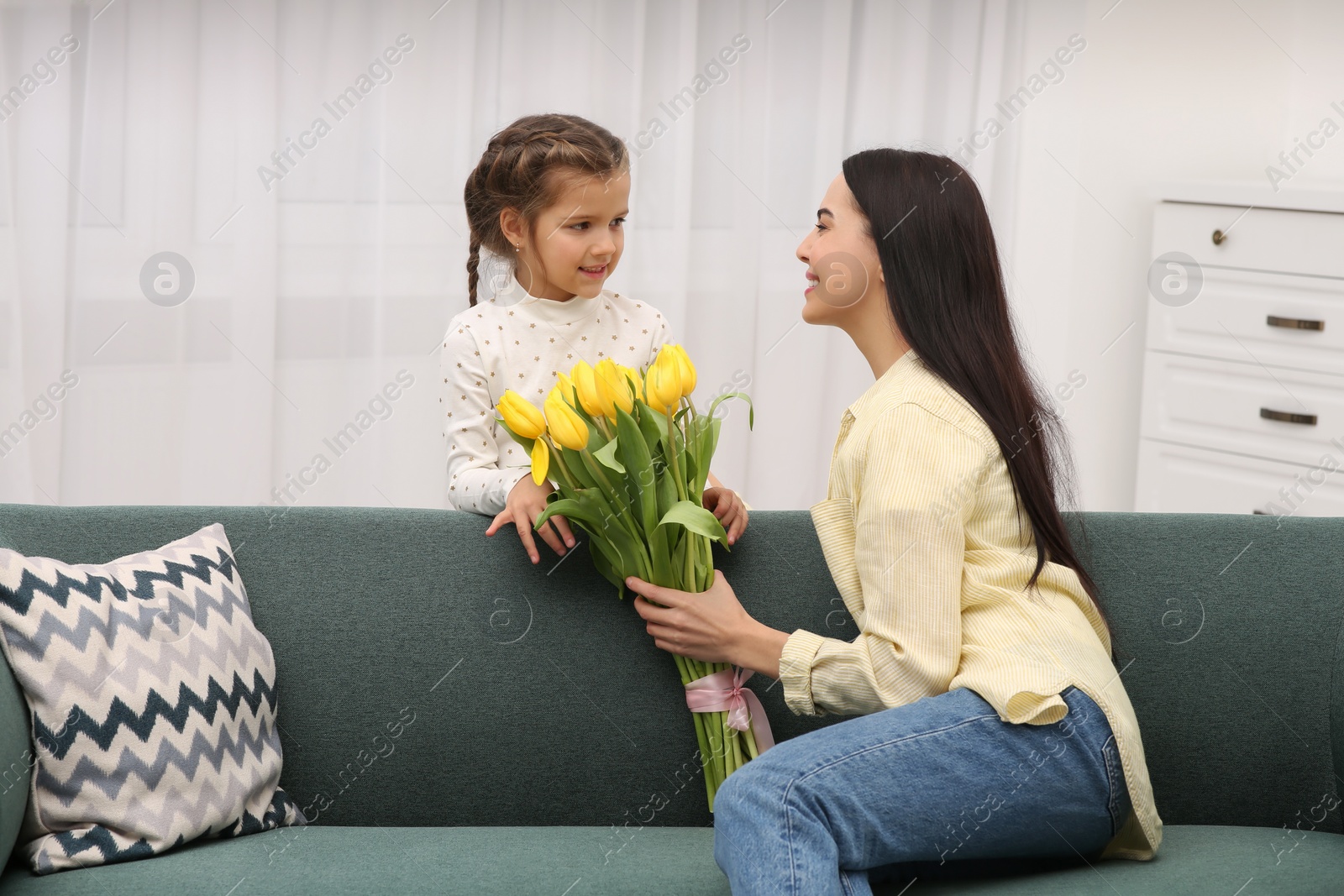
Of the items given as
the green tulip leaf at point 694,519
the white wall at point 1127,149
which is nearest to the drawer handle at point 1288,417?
the white wall at point 1127,149

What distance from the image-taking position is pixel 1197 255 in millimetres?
3377

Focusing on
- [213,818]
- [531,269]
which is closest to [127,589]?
[213,818]

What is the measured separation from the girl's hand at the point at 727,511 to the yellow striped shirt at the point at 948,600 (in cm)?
22

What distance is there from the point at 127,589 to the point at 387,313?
1633 millimetres

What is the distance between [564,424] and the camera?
55.8 inches

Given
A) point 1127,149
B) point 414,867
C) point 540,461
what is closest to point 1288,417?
point 1127,149

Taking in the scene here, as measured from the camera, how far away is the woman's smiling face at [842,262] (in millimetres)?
1543

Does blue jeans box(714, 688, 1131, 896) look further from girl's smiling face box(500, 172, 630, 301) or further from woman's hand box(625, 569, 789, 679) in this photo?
girl's smiling face box(500, 172, 630, 301)

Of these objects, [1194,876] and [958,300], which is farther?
[958,300]

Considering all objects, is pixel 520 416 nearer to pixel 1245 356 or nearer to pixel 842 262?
pixel 842 262

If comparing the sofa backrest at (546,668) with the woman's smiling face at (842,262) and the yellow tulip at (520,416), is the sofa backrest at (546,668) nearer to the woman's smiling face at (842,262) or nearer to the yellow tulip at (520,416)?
the yellow tulip at (520,416)

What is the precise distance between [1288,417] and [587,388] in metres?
2.44

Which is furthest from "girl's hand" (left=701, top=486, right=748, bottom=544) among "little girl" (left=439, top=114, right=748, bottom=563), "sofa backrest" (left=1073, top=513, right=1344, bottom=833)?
"sofa backrest" (left=1073, top=513, right=1344, bottom=833)

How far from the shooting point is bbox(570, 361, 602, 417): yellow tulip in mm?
1455
